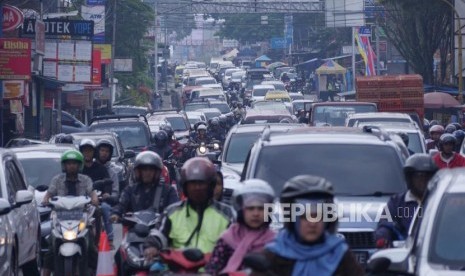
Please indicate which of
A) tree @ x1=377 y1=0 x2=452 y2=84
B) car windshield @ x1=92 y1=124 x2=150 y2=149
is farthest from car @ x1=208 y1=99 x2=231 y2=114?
car windshield @ x1=92 y1=124 x2=150 y2=149

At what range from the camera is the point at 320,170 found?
1251 cm

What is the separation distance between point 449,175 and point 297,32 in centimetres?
12236

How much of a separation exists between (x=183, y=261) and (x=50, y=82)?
43.8 metres

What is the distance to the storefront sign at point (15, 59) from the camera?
37.5 metres

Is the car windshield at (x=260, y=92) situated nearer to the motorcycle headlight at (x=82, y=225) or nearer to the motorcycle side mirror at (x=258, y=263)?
the motorcycle headlight at (x=82, y=225)

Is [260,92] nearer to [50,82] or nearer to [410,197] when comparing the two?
[50,82]

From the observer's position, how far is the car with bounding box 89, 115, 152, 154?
29969 millimetres

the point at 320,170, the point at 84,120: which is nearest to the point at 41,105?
the point at 84,120

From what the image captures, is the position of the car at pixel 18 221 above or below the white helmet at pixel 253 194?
below

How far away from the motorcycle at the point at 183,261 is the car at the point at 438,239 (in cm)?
107

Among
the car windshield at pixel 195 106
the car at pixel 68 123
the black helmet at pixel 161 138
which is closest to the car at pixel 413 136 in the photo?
the black helmet at pixel 161 138

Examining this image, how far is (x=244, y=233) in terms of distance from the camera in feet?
27.0

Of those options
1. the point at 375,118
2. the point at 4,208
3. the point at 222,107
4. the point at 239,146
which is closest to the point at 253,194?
the point at 4,208

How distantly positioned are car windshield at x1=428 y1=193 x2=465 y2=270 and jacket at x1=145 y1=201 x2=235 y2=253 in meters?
1.55
